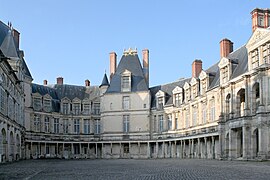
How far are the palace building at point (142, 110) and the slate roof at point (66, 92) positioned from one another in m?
0.15

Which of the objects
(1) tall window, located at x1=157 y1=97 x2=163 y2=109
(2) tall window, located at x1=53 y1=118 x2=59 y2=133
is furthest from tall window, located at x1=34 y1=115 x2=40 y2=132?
(1) tall window, located at x1=157 y1=97 x2=163 y2=109

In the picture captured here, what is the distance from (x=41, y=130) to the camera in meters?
57.1

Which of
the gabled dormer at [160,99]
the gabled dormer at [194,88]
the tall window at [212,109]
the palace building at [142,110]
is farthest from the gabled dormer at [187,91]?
the tall window at [212,109]

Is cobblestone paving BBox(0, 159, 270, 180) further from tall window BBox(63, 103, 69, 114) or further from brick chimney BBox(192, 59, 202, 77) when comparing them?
tall window BBox(63, 103, 69, 114)

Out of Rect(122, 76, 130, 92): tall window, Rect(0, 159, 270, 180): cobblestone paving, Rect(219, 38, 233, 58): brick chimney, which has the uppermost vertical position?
Rect(219, 38, 233, 58): brick chimney

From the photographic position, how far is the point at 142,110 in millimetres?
57406

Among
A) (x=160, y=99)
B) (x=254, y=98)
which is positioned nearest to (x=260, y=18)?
(x=254, y=98)

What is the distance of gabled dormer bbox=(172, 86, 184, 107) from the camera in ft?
172

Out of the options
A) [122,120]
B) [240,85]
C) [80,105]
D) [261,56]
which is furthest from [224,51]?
[80,105]

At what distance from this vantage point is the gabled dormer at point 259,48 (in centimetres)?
3117

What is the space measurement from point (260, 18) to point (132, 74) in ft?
82.0

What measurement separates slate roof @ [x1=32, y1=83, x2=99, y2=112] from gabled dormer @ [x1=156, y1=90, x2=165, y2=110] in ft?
36.1

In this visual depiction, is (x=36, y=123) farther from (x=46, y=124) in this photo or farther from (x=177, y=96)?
(x=177, y=96)

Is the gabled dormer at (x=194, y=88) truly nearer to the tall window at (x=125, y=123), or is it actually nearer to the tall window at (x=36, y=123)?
the tall window at (x=125, y=123)
